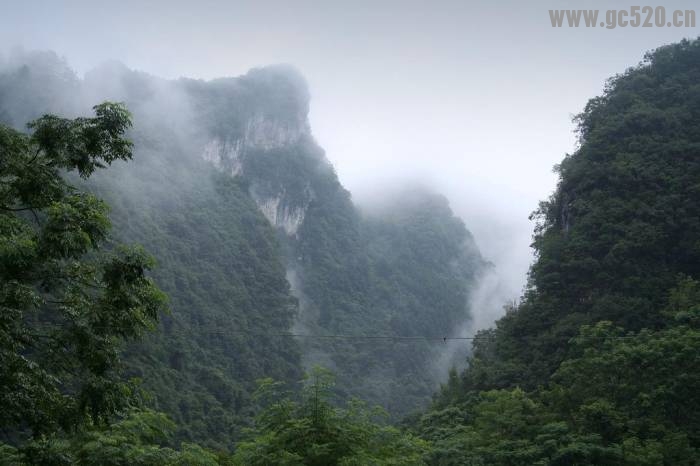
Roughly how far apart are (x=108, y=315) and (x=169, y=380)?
4082cm

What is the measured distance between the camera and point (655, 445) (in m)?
13.9

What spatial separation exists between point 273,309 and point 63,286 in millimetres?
66764

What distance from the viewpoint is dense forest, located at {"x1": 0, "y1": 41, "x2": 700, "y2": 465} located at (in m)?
5.91

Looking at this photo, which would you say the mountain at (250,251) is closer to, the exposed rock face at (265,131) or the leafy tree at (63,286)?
the exposed rock face at (265,131)

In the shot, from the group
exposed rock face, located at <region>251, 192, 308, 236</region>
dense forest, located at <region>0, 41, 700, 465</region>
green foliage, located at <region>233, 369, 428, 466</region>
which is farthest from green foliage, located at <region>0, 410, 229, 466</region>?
exposed rock face, located at <region>251, 192, 308, 236</region>

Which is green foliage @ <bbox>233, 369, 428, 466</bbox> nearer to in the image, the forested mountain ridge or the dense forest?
the dense forest

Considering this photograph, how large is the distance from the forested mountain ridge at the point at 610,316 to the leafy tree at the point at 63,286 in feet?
37.6

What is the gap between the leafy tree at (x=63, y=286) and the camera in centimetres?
544

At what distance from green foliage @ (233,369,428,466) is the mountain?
A: 33.5 metres

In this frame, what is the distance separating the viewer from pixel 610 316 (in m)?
24.1

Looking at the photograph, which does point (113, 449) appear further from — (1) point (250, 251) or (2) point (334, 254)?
(2) point (334, 254)

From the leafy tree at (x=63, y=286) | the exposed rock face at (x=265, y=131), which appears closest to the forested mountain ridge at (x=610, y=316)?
the leafy tree at (x=63, y=286)

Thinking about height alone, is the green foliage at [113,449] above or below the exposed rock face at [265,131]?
below

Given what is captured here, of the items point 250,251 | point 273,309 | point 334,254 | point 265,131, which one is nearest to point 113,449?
point 273,309
